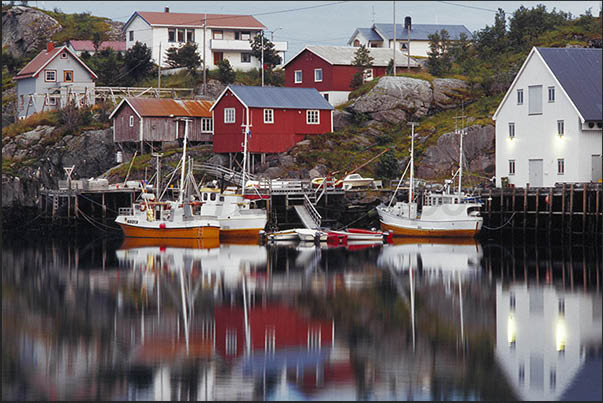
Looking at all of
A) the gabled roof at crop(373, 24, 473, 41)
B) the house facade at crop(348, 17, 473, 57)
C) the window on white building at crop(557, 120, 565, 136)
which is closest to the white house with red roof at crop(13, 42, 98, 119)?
the house facade at crop(348, 17, 473, 57)

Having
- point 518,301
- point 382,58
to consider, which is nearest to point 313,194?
point 382,58

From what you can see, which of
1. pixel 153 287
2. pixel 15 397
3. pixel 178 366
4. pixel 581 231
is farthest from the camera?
pixel 581 231

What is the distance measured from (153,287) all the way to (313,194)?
23.9m

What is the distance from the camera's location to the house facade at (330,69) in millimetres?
74812

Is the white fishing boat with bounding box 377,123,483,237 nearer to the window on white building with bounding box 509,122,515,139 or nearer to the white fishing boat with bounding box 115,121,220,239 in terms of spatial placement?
the window on white building with bounding box 509,122,515,139

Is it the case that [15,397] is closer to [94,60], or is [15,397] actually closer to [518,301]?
[518,301]

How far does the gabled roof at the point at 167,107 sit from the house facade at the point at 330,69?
860 cm

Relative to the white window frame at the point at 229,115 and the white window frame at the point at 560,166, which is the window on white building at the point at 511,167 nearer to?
the white window frame at the point at 560,166

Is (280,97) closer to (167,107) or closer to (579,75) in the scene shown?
(167,107)

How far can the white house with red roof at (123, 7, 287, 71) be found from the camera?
87.9 metres

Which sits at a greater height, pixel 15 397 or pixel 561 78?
pixel 561 78

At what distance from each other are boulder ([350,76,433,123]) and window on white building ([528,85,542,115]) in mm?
14200

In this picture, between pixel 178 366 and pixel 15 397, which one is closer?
pixel 15 397

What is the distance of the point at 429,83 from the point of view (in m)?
71.6
